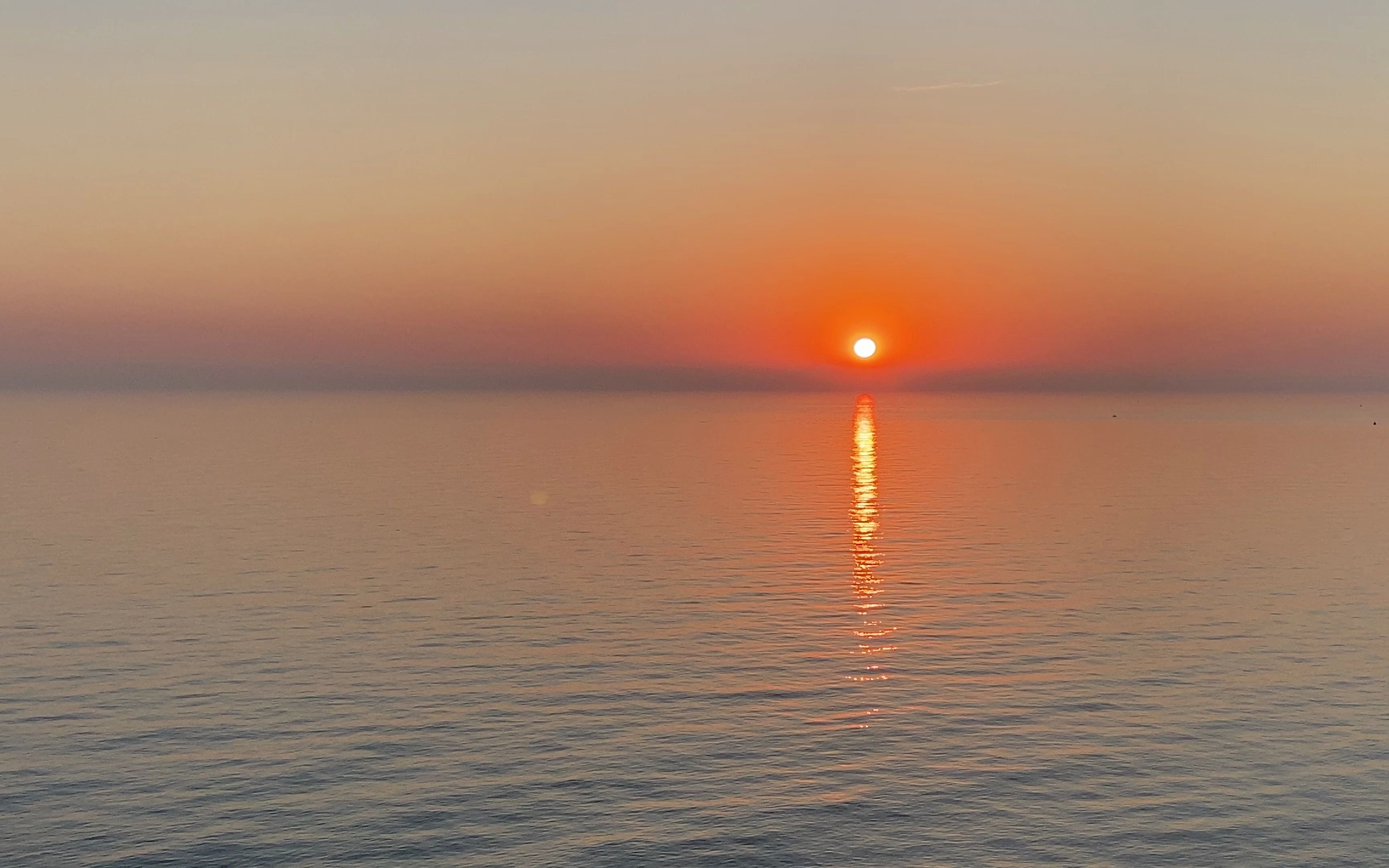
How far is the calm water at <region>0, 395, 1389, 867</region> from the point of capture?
144 ft

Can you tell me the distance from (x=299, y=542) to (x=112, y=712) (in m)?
58.9

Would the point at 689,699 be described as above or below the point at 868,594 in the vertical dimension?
below

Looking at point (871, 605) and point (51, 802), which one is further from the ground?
point (871, 605)

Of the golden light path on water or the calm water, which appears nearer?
the calm water

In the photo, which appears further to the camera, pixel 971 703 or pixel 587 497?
pixel 587 497

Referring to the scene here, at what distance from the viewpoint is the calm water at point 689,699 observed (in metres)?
44.0

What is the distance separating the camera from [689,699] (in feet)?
199

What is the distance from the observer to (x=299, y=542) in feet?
377

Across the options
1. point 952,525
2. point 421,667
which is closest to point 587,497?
point 952,525

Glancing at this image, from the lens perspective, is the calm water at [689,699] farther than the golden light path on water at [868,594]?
Result: No

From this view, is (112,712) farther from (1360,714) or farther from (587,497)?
(587,497)

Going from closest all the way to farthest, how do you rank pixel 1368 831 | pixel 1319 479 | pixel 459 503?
pixel 1368 831 < pixel 459 503 < pixel 1319 479

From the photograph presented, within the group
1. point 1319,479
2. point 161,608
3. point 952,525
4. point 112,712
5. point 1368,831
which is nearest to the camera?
point 1368,831

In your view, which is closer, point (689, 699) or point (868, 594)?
point (689, 699)
